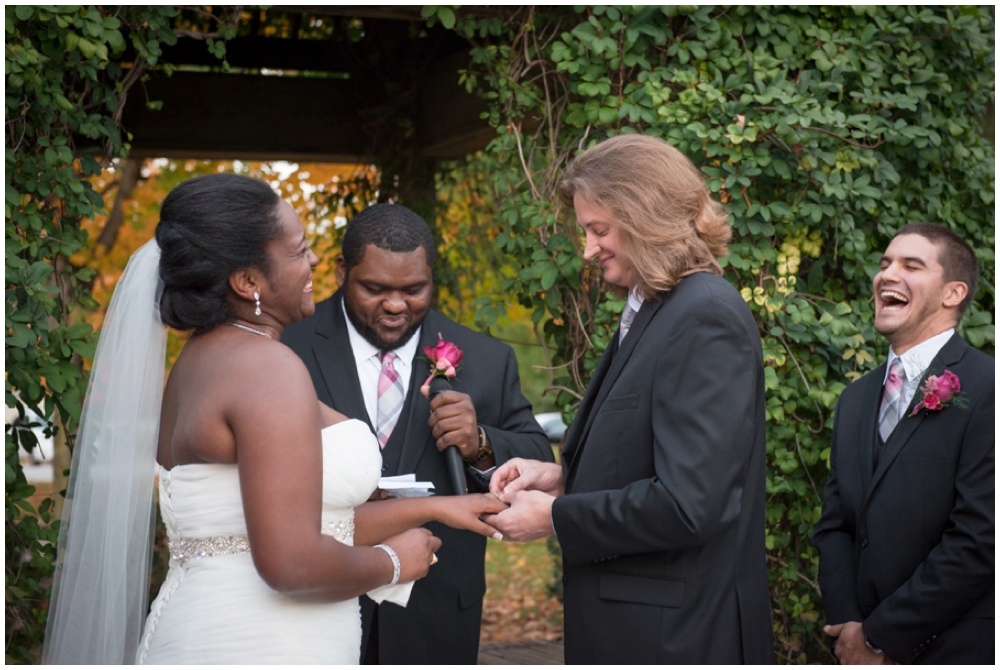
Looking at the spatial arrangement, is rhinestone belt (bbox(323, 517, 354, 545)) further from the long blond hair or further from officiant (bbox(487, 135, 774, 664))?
the long blond hair

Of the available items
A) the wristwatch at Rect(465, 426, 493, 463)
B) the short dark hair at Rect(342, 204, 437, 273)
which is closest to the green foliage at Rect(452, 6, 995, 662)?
the short dark hair at Rect(342, 204, 437, 273)

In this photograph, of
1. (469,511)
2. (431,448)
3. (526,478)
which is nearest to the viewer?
(469,511)

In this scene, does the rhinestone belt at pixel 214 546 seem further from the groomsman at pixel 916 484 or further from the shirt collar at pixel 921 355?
the shirt collar at pixel 921 355

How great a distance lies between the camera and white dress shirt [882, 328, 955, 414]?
125 inches

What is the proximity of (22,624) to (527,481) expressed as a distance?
213 cm

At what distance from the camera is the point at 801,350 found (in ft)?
13.0

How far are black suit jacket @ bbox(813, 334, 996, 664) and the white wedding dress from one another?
1675 millimetres

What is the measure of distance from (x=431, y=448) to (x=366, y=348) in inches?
17.1

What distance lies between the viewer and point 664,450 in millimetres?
2264

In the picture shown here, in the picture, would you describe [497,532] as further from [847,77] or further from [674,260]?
[847,77]

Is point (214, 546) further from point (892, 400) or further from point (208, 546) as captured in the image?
point (892, 400)

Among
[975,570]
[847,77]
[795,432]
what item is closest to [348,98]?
[847,77]

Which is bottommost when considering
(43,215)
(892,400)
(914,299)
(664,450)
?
(664,450)

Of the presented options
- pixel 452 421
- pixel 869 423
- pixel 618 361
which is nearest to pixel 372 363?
pixel 452 421
